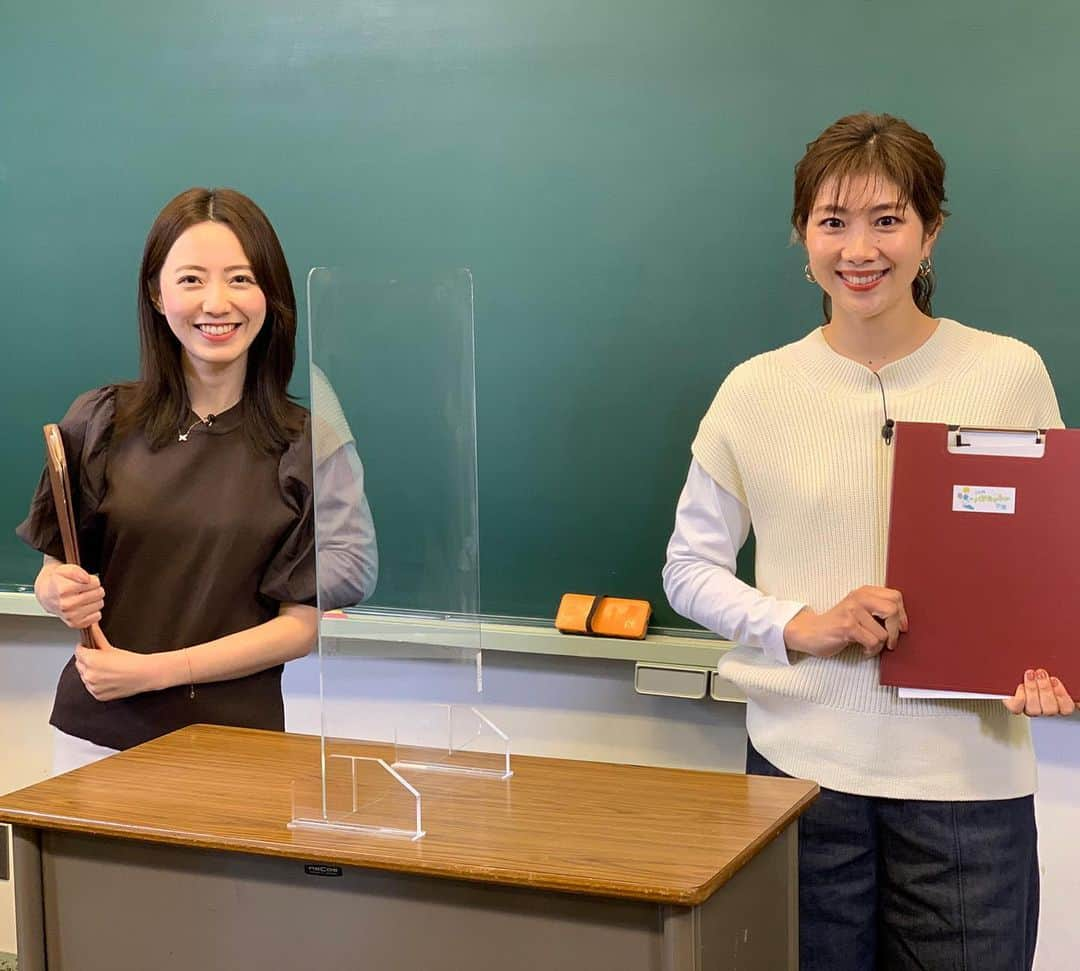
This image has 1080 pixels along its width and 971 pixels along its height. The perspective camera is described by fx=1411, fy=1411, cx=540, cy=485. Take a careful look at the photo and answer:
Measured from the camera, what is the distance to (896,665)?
183cm

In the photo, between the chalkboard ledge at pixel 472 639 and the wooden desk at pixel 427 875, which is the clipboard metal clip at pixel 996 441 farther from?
the chalkboard ledge at pixel 472 639

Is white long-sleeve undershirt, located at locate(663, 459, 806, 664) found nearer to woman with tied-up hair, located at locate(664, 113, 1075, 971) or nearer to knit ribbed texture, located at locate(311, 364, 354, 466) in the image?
woman with tied-up hair, located at locate(664, 113, 1075, 971)

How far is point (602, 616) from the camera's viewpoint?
2725 mm

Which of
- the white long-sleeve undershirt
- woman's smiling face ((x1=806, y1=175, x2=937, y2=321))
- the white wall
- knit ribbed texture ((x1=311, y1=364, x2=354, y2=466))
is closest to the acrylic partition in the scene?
knit ribbed texture ((x1=311, y1=364, x2=354, y2=466))

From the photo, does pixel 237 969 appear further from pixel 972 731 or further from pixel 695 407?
pixel 695 407

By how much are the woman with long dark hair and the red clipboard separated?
0.89 meters

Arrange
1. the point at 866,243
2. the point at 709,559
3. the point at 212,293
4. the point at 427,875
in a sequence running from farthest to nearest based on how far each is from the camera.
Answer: the point at 212,293 < the point at 709,559 < the point at 866,243 < the point at 427,875

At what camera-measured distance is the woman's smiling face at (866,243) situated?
1.84 metres

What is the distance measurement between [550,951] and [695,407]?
4.58 feet

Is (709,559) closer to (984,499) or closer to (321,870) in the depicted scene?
(984,499)

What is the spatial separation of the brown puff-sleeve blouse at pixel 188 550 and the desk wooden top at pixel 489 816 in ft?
0.88

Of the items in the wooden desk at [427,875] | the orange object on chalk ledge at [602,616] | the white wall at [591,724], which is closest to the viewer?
the wooden desk at [427,875]

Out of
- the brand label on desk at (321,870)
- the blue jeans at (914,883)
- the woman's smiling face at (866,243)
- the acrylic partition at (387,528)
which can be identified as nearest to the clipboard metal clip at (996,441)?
the woman's smiling face at (866,243)

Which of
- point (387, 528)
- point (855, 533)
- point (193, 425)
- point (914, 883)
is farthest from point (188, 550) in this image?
point (914, 883)
